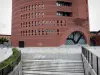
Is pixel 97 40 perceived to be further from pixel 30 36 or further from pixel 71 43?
pixel 30 36

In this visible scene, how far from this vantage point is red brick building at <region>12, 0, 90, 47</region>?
4953 cm

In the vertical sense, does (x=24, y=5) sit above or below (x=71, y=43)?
above

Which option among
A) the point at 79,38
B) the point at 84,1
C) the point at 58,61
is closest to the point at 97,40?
the point at 79,38

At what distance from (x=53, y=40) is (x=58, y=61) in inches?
1093

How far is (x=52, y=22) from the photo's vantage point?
49.6 metres

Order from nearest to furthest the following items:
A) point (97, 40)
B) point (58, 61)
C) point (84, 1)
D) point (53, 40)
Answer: point (58, 61), point (53, 40), point (84, 1), point (97, 40)

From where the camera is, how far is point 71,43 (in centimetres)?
5247

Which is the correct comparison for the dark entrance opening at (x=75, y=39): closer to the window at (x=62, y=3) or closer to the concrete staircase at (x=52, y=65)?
the window at (x=62, y=3)

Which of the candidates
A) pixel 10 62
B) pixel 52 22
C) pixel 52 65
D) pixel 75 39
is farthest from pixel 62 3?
pixel 10 62

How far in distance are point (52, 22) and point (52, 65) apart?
2967cm

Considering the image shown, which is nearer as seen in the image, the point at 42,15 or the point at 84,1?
the point at 42,15

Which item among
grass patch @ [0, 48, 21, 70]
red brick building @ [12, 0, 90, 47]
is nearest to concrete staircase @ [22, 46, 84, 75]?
grass patch @ [0, 48, 21, 70]

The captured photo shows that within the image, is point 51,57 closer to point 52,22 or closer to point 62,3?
point 52,22

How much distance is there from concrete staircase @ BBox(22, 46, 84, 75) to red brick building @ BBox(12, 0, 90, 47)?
83.2 feet
